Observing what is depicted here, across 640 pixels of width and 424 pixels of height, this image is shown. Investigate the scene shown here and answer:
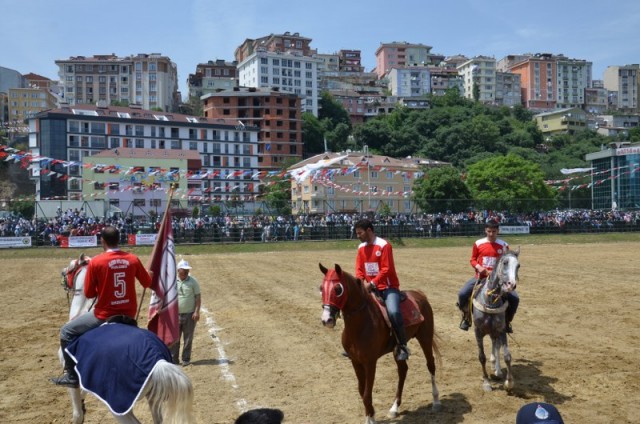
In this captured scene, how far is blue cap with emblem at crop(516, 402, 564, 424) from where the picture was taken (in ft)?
10.3

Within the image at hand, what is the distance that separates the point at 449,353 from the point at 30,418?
7059 mm

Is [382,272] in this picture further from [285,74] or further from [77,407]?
[285,74]

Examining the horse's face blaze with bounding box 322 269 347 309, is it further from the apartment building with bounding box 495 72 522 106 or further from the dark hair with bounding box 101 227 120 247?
the apartment building with bounding box 495 72 522 106

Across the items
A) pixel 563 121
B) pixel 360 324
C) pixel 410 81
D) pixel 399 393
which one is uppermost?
pixel 410 81

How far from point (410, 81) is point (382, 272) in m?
160

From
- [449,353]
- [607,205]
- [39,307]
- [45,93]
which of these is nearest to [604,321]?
[449,353]

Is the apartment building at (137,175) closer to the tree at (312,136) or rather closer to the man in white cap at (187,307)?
the tree at (312,136)

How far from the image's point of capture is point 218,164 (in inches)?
3959

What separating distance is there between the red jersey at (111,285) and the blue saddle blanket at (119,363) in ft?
2.13

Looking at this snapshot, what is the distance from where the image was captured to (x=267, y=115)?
11131 centimetres

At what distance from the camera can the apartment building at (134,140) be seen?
84.8 meters

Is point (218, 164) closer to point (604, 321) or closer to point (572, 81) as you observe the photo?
point (604, 321)

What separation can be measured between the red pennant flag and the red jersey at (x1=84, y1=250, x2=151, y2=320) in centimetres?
58

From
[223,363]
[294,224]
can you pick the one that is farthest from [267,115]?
[223,363]
